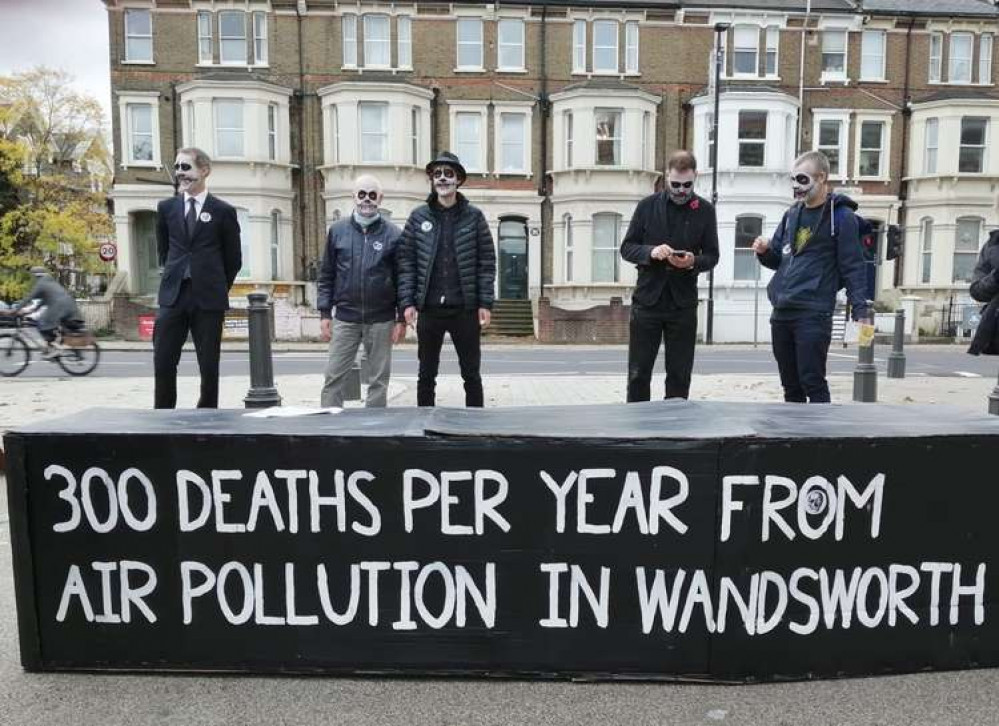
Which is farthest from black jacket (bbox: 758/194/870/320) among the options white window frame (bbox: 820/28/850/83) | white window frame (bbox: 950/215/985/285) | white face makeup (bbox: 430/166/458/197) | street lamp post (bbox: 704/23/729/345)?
white window frame (bbox: 950/215/985/285)

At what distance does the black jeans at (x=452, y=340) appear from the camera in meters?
5.56

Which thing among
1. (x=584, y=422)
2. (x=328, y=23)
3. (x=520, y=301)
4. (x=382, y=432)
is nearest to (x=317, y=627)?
(x=382, y=432)

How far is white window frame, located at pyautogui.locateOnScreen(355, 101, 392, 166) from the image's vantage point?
2648 cm

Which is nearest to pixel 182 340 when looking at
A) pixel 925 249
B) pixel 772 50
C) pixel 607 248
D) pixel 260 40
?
pixel 607 248

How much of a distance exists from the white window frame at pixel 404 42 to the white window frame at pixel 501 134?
338 cm

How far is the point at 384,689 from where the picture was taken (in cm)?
252

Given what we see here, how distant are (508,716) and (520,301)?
26.0 m

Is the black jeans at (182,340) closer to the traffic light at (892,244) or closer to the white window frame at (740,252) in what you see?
the traffic light at (892,244)

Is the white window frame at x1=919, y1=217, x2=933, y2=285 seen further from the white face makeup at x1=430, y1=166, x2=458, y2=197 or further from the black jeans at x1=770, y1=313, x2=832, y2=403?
the white face makeup at x1=430, y1=166, x2=458, y2=197

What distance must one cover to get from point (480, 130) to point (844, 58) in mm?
13423

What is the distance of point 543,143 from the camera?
28.1 m

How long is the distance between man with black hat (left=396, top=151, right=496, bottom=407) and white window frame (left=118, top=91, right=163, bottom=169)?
24966 millimetres

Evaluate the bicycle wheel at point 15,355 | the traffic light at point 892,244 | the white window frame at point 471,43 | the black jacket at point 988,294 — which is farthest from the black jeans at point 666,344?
the white window frame at point 471,43

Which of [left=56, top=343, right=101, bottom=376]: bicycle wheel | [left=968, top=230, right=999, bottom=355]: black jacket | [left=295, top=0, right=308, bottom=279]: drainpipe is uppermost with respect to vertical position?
[left=295, top=0, right=308, bottom=279]: drainpipe
